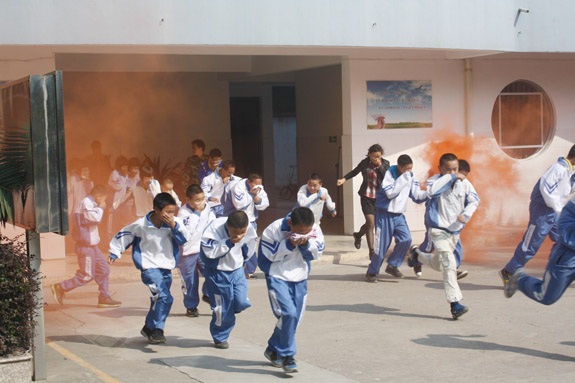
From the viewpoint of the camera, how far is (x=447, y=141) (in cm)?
1545

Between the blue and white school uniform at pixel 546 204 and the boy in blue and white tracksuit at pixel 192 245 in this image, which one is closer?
the boy in blue and white tracksuit at pixel 192 245

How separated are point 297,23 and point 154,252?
6.10m

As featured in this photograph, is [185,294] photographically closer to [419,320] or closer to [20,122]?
[419,320]

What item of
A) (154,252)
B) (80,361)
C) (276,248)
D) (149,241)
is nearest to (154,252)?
(154,252)

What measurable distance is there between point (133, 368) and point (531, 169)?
11.6 meters

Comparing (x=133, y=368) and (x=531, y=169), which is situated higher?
(x=531, y=169)

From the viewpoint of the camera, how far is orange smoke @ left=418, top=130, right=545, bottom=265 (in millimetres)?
14930

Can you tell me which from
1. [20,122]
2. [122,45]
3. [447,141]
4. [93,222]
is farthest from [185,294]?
[447,141]

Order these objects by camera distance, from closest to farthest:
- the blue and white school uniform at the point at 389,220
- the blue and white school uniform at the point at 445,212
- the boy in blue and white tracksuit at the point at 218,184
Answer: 1. the blue and white school uniform at the point at 445,212
2. the blue and white school uniform at the point at 389,220
3. the boy in blue and white tracksuit at the point at 218,184

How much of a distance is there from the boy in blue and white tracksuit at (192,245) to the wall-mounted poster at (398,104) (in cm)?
663

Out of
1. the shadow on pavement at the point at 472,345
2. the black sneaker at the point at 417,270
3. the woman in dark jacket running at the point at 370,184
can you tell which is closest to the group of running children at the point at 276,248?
the black sneaker at the point at 417,270

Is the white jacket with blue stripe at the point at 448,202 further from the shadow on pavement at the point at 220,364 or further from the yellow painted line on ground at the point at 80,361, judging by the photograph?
the yellow painted line on ground at the point at 80,361

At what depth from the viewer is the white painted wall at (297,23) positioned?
11242 millimetres

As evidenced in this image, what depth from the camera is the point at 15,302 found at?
6.12 m
